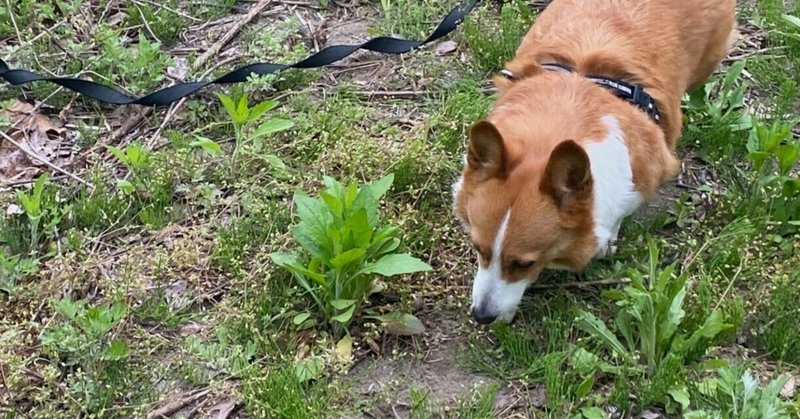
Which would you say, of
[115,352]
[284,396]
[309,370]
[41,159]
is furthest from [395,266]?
[41,159]

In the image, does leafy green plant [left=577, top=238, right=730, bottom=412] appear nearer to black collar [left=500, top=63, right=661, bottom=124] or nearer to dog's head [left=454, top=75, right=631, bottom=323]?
dog's head [left=454, top=75, right=631, bottom=323]

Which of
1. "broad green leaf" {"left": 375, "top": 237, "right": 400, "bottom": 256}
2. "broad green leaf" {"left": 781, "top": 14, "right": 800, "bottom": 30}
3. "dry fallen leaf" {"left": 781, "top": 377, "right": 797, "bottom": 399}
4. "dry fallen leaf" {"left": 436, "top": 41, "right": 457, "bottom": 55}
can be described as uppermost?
"broad green leaf" {"left": 781, "top": 14, "right": 800, "bottom": 30}

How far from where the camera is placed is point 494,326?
3.21 metres

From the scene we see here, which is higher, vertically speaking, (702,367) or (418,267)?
(418,267)

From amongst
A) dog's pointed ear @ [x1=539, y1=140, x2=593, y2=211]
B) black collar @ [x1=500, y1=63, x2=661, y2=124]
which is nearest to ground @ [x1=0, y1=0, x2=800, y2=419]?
dog's pointed ear @ [x1=539, y1=140, x2=593, y2=211]

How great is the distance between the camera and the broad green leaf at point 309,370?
3035 millimetres

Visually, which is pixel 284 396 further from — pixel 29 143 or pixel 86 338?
pixel 29 143

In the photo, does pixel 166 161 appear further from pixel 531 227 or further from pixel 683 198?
pixel 683 198

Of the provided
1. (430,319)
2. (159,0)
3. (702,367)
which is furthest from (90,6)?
(702,367)

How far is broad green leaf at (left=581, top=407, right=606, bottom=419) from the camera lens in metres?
2.88

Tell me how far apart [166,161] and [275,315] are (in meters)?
1.06

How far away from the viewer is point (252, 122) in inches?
159

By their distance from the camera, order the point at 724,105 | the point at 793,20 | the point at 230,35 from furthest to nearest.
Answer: the point at 230,35, the point at 793,20, the point at 724,105

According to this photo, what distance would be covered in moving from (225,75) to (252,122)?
39 cm
